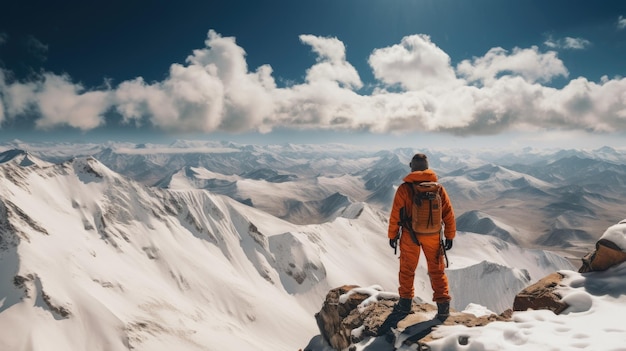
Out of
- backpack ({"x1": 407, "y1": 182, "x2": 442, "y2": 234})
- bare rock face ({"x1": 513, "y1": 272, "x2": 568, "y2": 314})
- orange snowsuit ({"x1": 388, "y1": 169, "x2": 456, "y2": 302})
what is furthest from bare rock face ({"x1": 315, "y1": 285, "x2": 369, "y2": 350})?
bare rock face ({"x1": 513, "y1": 272, "x2": 568, "y2": 314})

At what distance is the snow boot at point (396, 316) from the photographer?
12398 millimetres

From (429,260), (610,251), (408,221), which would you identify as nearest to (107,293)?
(408,221)

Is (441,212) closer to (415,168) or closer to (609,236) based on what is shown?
(415,168)

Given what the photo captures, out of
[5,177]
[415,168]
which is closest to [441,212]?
[415,168]

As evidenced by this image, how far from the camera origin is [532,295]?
38.9 ft

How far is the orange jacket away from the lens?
11.8 m

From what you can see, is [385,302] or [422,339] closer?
[422,339]

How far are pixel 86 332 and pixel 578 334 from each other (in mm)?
144719

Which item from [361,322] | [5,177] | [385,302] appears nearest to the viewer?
[361,322]

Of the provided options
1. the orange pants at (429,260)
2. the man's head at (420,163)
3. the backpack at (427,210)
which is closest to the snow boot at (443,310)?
the orange pants at (429,260)

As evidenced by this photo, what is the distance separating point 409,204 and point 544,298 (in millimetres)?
5620

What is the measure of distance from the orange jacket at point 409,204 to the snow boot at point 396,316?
3.10 metres

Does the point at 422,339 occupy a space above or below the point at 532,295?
below

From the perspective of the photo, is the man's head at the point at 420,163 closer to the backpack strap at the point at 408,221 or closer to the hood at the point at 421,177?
the hood at the point at 421,177
